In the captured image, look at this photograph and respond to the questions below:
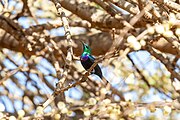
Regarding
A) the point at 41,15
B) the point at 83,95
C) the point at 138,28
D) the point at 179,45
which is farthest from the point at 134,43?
the point at 41,15

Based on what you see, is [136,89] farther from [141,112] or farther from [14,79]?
[141,112]

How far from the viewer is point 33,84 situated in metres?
3.22

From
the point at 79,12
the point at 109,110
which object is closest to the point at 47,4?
the point at 79,12

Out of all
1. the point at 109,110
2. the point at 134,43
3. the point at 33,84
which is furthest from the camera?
the point at 33,84

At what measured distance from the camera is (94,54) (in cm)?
295

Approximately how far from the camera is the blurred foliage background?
166 centimetres

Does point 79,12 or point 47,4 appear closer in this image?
point 79,12

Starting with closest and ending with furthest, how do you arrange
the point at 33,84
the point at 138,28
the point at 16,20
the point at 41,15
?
1. the point at 138,28
2. the point at 16,20
3. the point at 33,84
4. the point at 41,15

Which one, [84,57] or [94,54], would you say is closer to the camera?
[84,57]

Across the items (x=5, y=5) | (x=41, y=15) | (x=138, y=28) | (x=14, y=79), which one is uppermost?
(x=41, y=15)

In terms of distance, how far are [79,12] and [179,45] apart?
110cm

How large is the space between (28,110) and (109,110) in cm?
145

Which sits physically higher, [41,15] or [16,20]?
[41,15]

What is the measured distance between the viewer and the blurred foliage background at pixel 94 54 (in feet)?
5.44
